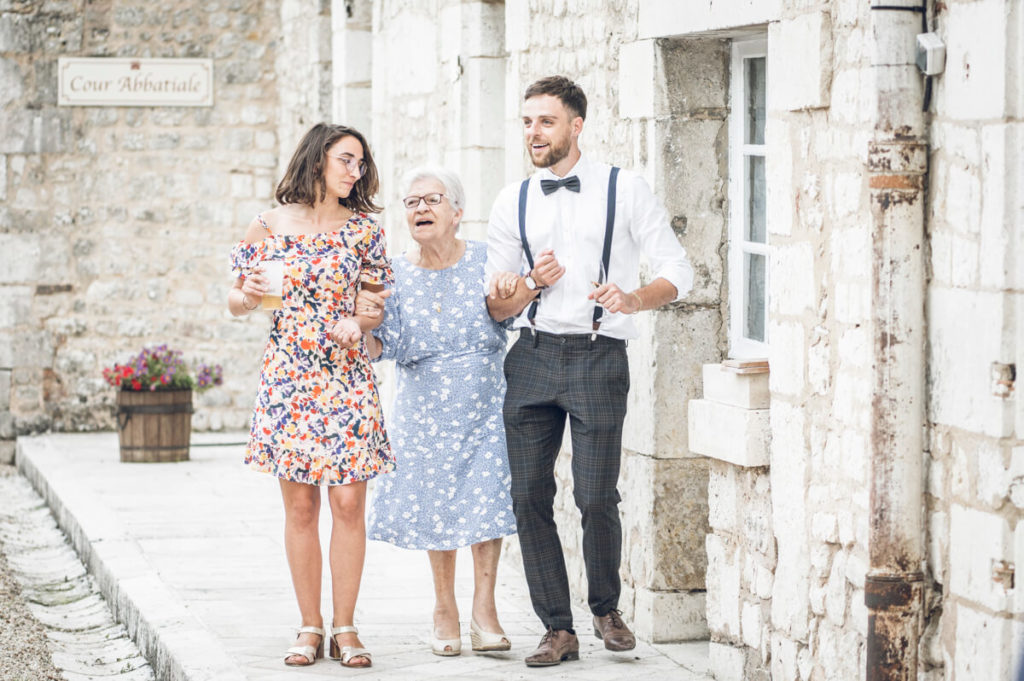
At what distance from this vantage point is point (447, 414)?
545 centimetres

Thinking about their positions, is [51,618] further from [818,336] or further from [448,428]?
[818,336]

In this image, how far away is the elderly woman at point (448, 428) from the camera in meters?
5.43

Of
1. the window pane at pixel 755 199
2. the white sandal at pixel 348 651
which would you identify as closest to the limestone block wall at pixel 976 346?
the window pane at pixel 755 199

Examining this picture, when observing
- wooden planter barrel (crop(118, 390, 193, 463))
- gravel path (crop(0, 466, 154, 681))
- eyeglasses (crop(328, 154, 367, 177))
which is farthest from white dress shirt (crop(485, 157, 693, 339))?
wooden planter barrel (crop(118, 390, 193, 463))

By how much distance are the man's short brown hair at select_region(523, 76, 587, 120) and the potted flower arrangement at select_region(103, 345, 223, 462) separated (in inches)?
234

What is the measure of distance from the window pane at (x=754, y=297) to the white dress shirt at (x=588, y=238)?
51 centimetres

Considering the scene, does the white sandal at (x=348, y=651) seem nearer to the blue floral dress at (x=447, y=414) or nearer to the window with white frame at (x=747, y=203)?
the blue floral dress at (x=447, y=414)

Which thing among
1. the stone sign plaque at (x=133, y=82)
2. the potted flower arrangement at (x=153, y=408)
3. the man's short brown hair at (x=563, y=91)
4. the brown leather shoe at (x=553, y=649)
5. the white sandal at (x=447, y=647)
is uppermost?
the stone sign plaque at (x=133, y=82)

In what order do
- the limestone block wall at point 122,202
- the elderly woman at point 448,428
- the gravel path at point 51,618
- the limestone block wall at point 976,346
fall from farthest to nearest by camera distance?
the limestone block wall at point 122,202, the gravel path at point 51,618, the elderly woman at point 448,428, the limestone block wall at point 976,346

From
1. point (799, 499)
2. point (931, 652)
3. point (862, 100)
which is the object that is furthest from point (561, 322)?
point (931, 652)

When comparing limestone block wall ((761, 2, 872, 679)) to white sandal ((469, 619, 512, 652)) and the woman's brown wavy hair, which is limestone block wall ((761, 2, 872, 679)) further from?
the woman's brown wavy hair

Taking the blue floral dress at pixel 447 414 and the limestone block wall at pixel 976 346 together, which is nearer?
the limestone block wall at pixel 976 346

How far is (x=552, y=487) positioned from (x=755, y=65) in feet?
5.23

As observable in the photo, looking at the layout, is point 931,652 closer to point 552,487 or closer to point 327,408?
point 552,487
